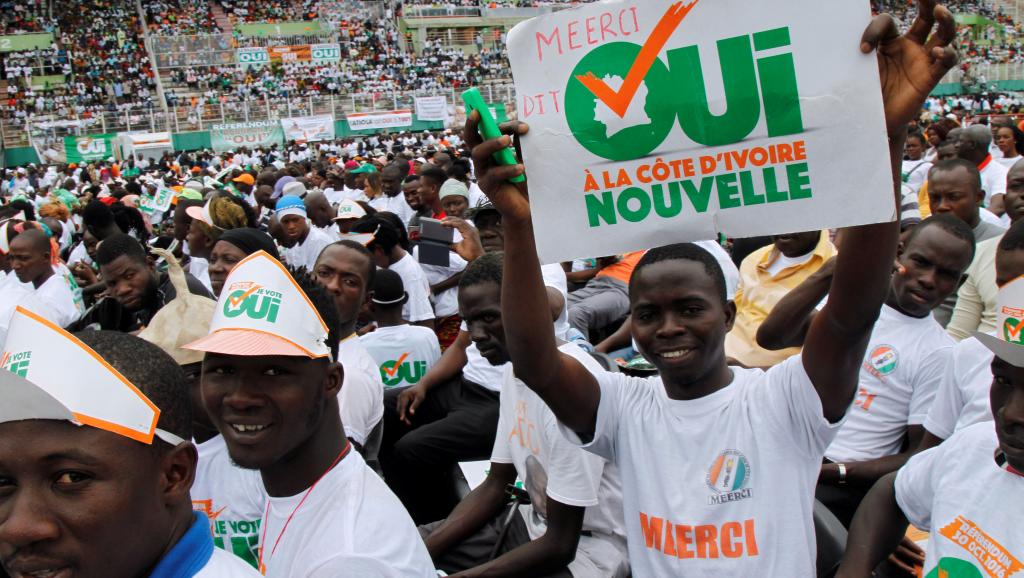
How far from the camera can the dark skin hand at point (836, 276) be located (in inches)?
65.9

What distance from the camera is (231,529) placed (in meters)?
2.59

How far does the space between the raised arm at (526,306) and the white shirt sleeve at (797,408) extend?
499 millimetres

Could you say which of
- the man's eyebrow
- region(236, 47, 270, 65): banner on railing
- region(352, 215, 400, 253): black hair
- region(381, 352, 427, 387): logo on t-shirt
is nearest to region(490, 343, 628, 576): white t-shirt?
the man's eyebrow

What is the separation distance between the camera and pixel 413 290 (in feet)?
18.3

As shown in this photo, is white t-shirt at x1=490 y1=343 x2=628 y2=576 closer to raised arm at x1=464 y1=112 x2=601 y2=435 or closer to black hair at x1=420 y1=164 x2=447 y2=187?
raised arm at x1=464 y1=112 x2=601 y2=435

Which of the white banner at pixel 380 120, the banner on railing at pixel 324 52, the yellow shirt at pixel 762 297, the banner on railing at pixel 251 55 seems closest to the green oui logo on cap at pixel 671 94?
the yellow shirt at pixel 762 297

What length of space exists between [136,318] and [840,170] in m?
4.63

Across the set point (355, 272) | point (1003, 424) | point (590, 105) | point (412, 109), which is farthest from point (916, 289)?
point (412, 109)

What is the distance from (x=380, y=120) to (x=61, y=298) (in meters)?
25.4

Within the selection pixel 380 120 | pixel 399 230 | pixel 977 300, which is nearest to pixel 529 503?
pixel 977 300

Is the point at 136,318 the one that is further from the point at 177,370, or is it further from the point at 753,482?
the point at 753,482

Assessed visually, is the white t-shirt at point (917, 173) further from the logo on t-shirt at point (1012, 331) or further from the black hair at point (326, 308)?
the black hair at point (326, 308)

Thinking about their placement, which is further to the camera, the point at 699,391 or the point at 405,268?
the point at 405,268

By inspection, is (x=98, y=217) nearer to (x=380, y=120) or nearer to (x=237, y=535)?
(x=237, y=535)
